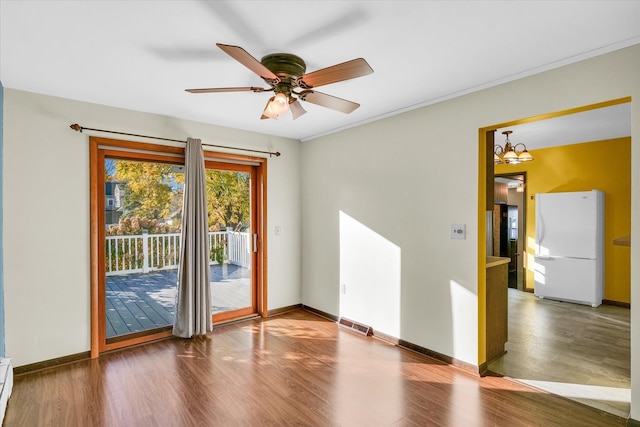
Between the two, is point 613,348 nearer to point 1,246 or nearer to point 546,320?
point 546,320

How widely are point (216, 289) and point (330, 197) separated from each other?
192 cm

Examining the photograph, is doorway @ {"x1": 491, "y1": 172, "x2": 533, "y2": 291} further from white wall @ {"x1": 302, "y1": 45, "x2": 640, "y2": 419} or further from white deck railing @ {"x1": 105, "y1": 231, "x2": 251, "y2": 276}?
white deck railing @ {"x1": 105, "y1": 231, "x2": 251, "y2": 276}

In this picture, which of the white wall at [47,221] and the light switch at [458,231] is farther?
the light switch at [458,231]

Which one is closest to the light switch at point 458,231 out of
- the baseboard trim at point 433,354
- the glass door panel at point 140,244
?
the baseboard trim at point 433,354

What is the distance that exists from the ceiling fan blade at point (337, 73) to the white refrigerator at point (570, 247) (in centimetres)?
479

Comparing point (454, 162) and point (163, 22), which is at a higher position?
point (163, 22)

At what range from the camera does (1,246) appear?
2758mm

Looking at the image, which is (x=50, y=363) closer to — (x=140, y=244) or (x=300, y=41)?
(x=140, y=244)

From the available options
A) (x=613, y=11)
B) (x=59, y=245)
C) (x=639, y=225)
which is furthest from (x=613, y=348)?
(x=59, y=245)

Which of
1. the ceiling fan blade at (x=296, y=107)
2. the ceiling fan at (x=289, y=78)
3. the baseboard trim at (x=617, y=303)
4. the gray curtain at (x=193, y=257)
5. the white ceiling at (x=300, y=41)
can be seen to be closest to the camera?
the white ceiling at (x=300, y=41)

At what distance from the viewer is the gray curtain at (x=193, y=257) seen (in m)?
3.70

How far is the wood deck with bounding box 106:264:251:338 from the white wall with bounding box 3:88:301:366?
0.36 meters

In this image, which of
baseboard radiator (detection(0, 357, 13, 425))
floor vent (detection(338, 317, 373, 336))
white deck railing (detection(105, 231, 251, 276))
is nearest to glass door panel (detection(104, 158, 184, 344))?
white deck railing (detection(105, 231, 251, 276))

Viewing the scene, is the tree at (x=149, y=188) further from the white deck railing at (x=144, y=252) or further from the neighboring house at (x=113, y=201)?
the white deck railing at (x=144, y=252)
